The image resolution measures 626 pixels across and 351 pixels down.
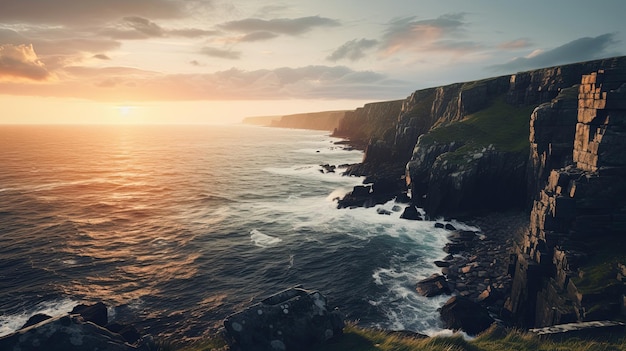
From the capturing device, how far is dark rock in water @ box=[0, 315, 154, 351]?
13.3 meters

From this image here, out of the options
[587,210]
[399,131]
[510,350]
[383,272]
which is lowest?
[383,272]

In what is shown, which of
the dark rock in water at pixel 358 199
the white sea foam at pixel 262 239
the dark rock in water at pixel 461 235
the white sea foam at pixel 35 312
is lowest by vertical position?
the white sea foam at pixel 35 312

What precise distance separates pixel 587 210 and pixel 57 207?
2893 inches

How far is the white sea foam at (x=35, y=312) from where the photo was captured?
84.4 ft

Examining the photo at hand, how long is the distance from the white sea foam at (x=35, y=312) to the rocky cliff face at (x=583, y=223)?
122 feet

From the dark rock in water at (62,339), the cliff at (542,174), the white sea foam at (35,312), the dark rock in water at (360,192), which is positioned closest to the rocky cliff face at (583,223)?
the cliff at (542,174)

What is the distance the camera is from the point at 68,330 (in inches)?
549

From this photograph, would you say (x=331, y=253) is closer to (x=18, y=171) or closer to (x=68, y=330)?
(x=68, y=330)

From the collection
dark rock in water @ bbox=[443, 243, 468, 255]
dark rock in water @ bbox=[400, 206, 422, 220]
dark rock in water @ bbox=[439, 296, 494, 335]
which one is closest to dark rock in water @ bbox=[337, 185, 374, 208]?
dark rock in water @ bbox=[400, 206, 422, 220]

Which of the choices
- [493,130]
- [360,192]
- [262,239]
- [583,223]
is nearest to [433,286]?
[583,223]

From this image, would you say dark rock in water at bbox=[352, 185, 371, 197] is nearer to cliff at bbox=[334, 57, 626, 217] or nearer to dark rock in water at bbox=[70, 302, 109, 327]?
cliff at bbox=[334, 57, 626, 217]

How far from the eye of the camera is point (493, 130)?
63688 millimetres

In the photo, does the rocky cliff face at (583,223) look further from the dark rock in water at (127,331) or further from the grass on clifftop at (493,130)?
the grass on clifftop at (493,130)

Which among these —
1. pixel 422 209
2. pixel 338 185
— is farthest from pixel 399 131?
pixel 422 209
